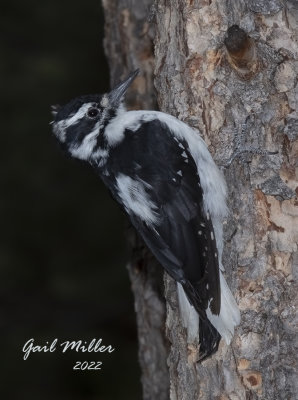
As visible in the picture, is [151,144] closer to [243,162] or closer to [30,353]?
[243,162]

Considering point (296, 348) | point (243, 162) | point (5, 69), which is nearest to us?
point (296, 348)

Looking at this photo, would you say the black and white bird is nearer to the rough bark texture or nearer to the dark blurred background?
the rough bark texture

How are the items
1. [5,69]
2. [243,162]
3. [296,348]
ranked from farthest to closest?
1. [5,69]
2. [243,162]
3. [296,348]

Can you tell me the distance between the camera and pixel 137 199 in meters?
3.54

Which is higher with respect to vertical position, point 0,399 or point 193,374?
point 193,374

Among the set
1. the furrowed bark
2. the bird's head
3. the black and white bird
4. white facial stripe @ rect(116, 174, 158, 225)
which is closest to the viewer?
the furrowed bark

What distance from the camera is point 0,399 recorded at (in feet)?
21.0

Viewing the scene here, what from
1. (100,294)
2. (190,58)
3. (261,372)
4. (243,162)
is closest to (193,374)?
(261,372)

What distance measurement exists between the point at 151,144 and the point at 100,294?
316cm

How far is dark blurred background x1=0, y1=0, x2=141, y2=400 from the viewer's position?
635cm

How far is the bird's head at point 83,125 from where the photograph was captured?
Result: 3707 mm

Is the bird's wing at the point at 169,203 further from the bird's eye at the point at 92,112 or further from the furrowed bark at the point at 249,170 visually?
the bird's eye at the point at 92,112

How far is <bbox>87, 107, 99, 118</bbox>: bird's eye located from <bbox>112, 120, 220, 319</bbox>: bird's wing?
0.74ft

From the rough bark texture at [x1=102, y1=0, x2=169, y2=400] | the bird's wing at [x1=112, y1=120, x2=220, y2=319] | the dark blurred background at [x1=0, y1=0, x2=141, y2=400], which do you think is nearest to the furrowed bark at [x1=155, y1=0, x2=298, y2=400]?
the bird's wing at [x1=112, y1=120, x2=220, y2=319]
